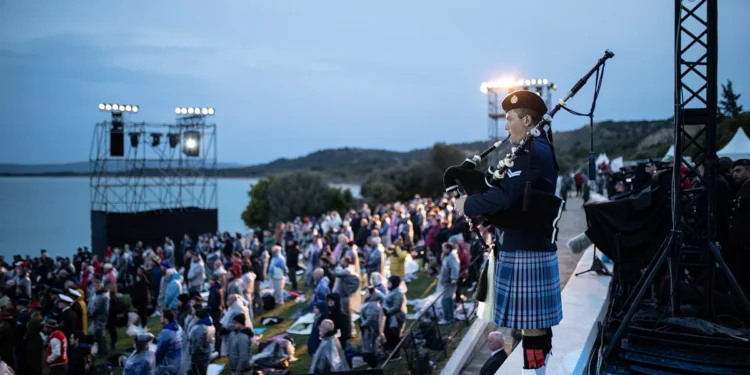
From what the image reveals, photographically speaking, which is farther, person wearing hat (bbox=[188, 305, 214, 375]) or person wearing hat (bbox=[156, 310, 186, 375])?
person wearing hat (bbox=[188, 305, 214, 375])

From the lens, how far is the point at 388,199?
5234 cm

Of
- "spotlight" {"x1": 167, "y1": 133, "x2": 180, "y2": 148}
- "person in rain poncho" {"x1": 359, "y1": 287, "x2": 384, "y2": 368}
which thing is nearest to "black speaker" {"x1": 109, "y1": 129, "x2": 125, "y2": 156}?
"spotlight" {"x1": 167, "y1": 133, "x2": 180, "y2": 148}

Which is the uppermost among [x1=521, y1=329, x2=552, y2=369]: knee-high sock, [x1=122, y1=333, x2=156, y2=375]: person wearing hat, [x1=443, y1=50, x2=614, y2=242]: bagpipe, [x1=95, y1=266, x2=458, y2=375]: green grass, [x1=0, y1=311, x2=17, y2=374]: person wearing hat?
[x1=443, y1=50, x2=614, y2=242]: bagpipe

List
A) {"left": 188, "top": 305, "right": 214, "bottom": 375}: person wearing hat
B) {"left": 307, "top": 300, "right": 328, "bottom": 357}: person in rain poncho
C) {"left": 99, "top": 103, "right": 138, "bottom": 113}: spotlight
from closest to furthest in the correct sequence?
{"left": 188, "top": 305, "right": 214, "bottom": 375}: person wearing hat
{"left": 307, "top": 300, "right": 328, "bottom": 357}: person in rain poncho
{"left": 99, "top": 103, "right": 138, "bottom": 113}: spotlight

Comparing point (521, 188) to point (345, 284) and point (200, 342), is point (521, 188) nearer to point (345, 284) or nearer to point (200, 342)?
point (200, 342)

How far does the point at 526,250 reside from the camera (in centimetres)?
331

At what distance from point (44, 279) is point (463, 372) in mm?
17052

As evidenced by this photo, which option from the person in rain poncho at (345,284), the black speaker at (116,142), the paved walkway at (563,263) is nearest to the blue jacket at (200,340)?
the person in rain poncho at (345,284)

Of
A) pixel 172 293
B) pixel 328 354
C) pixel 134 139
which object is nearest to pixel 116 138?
pixel 134 139

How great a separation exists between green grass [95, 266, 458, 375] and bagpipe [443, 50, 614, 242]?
707 centimetres

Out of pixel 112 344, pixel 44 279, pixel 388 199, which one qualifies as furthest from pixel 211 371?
pixel 388 199

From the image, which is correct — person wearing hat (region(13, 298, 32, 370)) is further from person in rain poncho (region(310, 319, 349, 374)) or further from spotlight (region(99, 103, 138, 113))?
spotlight (region(99, 103, 138, 113))

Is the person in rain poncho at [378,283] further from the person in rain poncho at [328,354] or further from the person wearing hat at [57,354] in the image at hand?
the person wearing hat at [57,354]

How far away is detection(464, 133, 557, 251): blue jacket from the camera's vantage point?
3.15 meters
